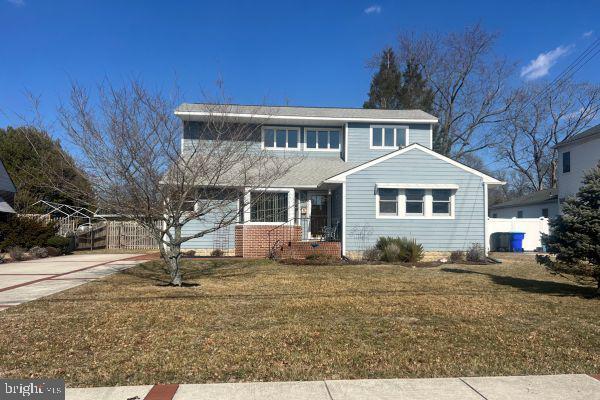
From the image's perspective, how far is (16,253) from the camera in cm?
1848

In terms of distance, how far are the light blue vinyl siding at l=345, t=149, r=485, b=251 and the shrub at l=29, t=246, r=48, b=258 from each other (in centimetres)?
1317

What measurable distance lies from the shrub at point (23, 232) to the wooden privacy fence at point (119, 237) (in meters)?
5.72

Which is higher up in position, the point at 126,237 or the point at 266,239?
the point at 266,239

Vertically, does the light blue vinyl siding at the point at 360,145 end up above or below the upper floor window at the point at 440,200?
above

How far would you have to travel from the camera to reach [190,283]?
444 inches

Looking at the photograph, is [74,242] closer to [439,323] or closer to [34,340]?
[34,340]

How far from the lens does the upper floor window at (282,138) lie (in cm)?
2153

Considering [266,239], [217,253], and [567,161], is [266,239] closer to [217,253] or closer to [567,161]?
[217,253]

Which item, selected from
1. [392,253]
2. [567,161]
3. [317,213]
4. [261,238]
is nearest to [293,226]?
[261,238]

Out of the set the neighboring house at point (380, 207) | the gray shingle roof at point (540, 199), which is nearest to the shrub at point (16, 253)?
the neighboring house at point (380, 207)

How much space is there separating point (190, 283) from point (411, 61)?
32.8 metres

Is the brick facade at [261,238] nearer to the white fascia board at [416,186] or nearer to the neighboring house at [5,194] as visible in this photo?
the white fascia board at [416,186]

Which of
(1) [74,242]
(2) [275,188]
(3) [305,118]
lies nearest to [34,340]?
(2) [275,188]
